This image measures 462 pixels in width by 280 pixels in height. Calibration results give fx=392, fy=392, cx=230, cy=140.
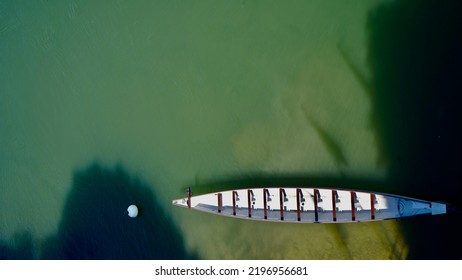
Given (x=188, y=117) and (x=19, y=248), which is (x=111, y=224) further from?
(x=188, y=117)

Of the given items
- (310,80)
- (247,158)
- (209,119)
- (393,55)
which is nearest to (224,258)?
(247,158)

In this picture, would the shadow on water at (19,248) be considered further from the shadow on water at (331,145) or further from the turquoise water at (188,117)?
the shadow on water at (331,145)

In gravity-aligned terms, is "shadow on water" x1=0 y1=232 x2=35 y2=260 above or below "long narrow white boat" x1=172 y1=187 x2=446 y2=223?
below

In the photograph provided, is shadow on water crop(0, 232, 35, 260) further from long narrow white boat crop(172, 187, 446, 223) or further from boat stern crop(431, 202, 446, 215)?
boat stern crop(431, 202, 446, 215)

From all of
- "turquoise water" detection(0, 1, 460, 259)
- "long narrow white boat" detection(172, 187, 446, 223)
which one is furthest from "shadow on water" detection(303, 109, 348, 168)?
→ "long narrow white boat" detection(172, 187, 446, 223)

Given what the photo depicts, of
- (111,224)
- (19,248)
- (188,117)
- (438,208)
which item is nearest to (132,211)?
(111,224)

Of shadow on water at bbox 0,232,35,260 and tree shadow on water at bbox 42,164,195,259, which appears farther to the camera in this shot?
shadow on water at bbox 0,232,35,260

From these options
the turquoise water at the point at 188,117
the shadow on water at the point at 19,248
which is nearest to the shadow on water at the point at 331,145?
the turquoise water at the point at 188,117
